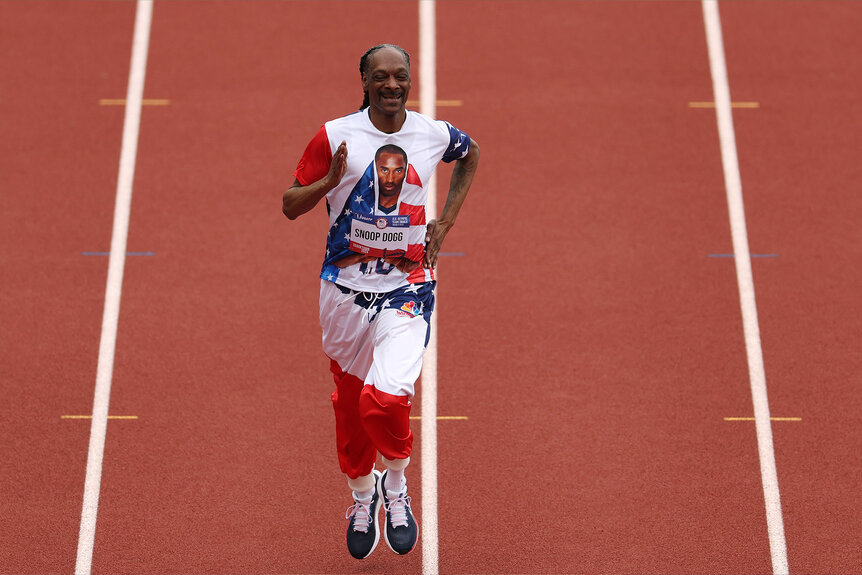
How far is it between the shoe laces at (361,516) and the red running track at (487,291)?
1.21 feet

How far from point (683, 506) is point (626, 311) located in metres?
1.57

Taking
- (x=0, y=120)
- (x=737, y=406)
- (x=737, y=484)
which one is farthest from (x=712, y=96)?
(x=0, y=120)

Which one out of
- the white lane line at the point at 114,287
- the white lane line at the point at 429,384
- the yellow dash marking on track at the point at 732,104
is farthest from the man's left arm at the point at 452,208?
the yellow dash marking on track at the point at 732,104

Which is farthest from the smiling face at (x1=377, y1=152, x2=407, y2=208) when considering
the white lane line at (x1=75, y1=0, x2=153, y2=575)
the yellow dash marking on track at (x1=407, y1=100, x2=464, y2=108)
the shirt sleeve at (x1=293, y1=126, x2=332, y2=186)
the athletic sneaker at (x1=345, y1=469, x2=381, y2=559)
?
the yellow dash marking on track at (x1=407, y1=100, x2=464, y2=108)

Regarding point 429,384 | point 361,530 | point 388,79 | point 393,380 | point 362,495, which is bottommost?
point 361,530

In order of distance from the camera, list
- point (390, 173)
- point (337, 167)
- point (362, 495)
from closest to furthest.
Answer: point (337, 167) → point (390, 173) → point (362, 495)

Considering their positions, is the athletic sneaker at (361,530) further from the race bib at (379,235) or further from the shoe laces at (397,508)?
the race bib at (379,235)

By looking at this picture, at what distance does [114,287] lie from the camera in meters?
8.94

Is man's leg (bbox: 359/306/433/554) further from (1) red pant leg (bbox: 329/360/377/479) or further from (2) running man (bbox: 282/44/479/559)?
(1) red pant leg (bbox: 329/360/377/479)

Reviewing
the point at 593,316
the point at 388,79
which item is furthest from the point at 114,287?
the point at 388,79

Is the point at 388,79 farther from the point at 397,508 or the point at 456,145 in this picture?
the point at 397,508

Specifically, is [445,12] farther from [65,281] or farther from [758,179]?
[65,281]

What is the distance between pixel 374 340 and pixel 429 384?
2036 millimetres

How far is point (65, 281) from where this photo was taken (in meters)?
8.96
